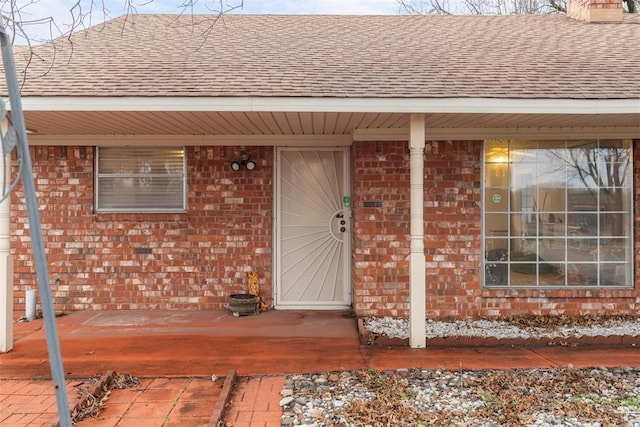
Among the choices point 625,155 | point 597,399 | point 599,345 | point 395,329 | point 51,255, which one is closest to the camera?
point 597,399

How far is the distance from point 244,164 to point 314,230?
4.29 feet

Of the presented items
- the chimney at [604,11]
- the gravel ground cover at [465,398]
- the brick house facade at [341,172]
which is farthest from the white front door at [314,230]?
the chimney at [604,11]

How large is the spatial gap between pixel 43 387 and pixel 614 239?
249 inches

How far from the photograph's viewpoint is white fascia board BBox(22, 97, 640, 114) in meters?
4.18

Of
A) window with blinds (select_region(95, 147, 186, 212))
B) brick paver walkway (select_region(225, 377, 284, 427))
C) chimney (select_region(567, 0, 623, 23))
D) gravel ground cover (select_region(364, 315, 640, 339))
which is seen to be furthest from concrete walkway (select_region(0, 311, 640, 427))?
chimney (select_region(567, 0, 623, 23))

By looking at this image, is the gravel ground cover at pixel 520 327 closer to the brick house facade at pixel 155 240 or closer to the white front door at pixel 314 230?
the brick house facade at pixel 155 240

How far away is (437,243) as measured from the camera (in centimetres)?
547

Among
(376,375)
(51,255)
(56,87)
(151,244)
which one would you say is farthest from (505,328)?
(51,255)

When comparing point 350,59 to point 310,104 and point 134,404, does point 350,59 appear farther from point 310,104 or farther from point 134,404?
point 134,404

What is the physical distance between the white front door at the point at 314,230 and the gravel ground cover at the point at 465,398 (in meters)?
2.41

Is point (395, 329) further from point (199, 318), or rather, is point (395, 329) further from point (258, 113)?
point (258, 113)

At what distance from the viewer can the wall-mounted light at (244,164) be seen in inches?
229

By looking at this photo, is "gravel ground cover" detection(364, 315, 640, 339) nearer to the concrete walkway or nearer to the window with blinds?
the concrete walkway

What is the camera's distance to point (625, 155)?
5.44 metres
